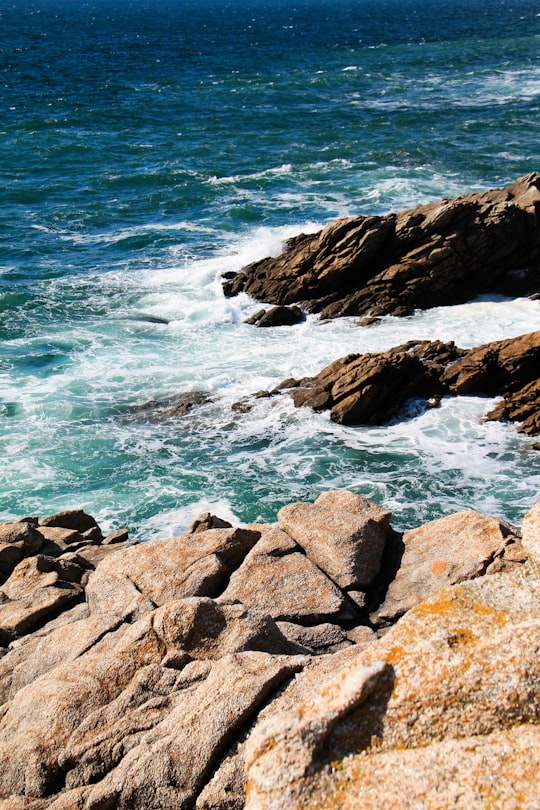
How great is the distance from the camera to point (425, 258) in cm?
3375

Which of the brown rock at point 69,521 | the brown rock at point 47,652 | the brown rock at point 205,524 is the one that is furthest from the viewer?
the brown rock at point 69,521

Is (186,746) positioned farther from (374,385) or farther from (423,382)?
(423,382)

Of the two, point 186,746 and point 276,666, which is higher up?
point 276,666

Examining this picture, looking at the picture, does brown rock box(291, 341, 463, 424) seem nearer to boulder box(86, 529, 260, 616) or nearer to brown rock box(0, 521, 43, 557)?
brown rock box(0, 521, 43, 557)

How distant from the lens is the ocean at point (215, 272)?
2395cm

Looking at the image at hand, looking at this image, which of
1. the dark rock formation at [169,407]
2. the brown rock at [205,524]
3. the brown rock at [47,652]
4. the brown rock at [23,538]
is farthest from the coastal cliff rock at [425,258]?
the brown rock at [47,652]

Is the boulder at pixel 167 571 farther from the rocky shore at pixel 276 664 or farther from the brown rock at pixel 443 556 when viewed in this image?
the brown rock at pixel 443 556

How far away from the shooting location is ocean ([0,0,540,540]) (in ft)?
78.6

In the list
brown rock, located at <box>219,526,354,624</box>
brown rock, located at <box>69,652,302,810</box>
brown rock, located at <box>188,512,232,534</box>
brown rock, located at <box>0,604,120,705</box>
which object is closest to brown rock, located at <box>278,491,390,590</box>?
brown rock, located at <box>219,526,354,624</box>

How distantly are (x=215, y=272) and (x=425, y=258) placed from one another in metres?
11.4

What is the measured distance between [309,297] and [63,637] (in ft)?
86.0

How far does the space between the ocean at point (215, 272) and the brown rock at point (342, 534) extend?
6.51 metres

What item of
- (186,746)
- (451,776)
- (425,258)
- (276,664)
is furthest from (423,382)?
(451,776)

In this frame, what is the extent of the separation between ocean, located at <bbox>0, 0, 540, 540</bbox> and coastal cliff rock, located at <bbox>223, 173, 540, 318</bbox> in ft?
3.52
